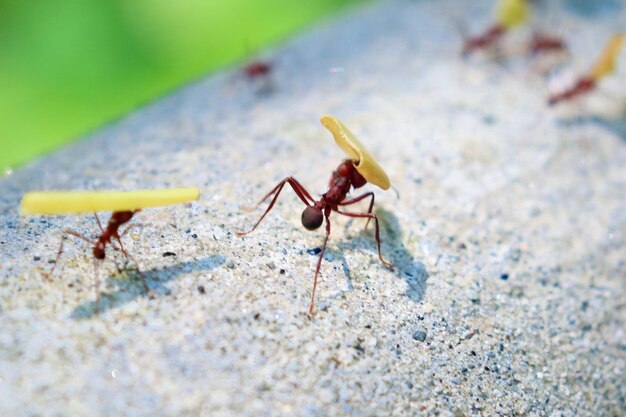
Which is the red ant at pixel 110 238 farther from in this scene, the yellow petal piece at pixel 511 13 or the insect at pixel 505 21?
the yellow petal piece at pixel 511 13

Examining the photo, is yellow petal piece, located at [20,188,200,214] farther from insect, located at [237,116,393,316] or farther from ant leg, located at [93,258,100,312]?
insect, located at [237,116,393,316]

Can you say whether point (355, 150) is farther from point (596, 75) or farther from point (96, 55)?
point (96, 55)

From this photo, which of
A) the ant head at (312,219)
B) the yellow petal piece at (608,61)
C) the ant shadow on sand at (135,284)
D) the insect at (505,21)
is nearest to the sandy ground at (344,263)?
the ant shadow on sand at (135,284)

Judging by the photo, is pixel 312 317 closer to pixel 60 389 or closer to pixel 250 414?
pixel 250 414

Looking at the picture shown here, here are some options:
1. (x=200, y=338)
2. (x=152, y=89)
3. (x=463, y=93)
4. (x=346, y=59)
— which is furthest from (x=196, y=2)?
(x=200, y=338)

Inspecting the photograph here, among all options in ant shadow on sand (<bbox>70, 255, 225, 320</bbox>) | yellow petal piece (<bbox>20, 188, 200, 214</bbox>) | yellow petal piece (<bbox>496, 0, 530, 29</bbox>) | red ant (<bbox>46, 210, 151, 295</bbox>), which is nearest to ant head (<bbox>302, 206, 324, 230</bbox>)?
ant shadow on sand (<bbox>70, 255, 225, 320</bbox>)

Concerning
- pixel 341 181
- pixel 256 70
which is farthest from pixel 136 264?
pixel 256 70
